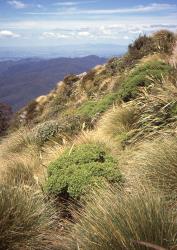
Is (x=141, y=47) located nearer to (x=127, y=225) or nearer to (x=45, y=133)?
(x=45, y=133)

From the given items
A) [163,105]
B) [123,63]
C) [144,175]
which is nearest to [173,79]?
[163,105]

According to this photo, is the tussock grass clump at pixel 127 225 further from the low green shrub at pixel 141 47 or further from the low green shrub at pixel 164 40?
the low green shrub at pixel 141 47

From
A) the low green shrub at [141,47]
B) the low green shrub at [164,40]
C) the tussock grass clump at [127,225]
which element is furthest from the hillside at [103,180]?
the low green shrub at [141,47]

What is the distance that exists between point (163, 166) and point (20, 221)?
2099 mm

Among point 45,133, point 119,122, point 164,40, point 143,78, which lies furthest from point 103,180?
point 164,40

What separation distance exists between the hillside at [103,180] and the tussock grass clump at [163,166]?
0.01 meters

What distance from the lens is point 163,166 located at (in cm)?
624

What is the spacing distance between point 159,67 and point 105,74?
12.2 meters

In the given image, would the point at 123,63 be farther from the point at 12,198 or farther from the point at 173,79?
the point at 12,198

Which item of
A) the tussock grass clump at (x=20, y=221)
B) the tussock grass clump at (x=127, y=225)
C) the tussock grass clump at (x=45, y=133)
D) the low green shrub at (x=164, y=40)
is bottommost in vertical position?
the tussock grass clump at (x=45, y=133)

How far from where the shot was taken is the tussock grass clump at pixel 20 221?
16.5 ft

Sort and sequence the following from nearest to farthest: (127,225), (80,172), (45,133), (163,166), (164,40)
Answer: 1. (127,225)
2. (163,166)
3. (80,172)
4. (45,133)
5. (164,40)

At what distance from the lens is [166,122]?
31.3 ft

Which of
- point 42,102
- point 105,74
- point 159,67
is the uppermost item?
point 159,67
